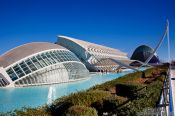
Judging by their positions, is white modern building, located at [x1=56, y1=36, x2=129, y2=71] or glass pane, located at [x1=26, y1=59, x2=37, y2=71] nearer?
glass pane, located at [x1=26, y1=59, x2=37, y2=71]

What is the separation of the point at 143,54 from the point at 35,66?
89.1m

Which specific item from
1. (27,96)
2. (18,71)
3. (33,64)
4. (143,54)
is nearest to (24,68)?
(18,71)

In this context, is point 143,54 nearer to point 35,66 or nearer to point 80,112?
point 35,66

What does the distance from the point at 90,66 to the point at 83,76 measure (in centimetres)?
2982

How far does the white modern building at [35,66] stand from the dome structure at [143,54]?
262ft

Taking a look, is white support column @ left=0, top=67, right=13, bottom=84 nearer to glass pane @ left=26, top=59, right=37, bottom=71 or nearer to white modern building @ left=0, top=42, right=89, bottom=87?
white modern building @ left=0, top=42, right=89, bottom=87

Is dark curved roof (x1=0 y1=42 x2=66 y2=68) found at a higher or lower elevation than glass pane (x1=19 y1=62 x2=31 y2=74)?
higher

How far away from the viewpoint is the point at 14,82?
3334 cm

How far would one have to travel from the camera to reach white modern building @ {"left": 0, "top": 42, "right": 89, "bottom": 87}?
33.7 m

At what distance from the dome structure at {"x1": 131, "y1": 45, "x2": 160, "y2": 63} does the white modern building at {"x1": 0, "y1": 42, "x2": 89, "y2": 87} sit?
262 feet

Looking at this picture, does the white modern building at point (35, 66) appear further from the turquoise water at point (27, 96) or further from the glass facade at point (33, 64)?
the turquoise water at point (27, 96)

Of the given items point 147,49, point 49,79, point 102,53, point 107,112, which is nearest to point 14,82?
point 49,79

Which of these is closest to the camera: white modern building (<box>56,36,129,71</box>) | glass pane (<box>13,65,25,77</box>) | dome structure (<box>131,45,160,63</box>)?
glass pane (<box>13,65,25,77</box>)

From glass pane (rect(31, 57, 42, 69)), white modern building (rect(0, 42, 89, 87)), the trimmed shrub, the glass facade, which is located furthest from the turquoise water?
the trimmed shrub
